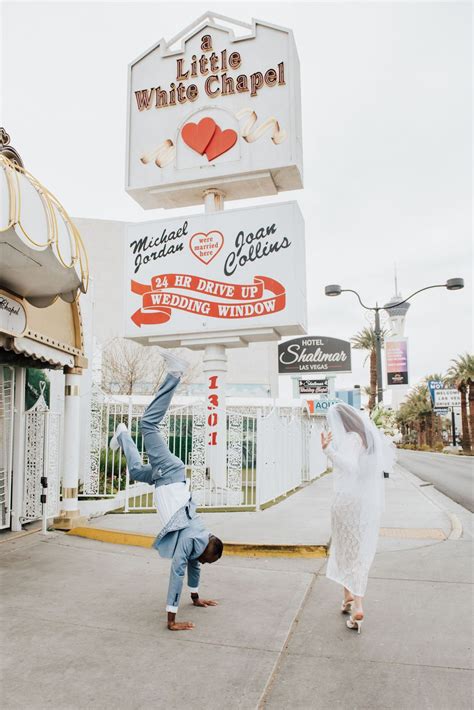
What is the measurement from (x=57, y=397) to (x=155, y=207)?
276 inches

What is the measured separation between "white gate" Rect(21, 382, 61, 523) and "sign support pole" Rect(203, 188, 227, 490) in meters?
4.26

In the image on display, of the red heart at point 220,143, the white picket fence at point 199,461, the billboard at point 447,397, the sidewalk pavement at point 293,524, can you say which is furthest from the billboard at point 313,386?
the billboard at point 447,397

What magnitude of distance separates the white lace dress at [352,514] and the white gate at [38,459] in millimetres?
5318

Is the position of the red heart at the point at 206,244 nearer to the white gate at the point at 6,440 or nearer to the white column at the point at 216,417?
the white column at the point at 216,417

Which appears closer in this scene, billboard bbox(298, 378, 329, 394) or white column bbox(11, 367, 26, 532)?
white column bbox(11, 367, 26, 532)

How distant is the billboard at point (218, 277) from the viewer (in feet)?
43.1

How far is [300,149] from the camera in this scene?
14.0m

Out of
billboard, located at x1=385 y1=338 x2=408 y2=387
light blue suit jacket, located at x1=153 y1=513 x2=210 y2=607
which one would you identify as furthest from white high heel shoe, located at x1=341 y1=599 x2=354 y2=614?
billboard, located at x1=385 y1=338 x2=408 y2=387

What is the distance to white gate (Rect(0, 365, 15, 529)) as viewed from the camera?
879 centimetres

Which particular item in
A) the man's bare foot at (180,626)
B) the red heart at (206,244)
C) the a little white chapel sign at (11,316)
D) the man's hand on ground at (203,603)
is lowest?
the man's hand on ground at (203,603)

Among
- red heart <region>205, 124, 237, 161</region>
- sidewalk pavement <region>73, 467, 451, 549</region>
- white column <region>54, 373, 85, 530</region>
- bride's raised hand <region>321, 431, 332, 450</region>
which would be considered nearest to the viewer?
bride's raised hand <region>321, 431, 332, 450</region>

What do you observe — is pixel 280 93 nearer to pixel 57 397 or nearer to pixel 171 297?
pixel 171 297

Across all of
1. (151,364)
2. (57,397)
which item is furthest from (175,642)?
(151,364)

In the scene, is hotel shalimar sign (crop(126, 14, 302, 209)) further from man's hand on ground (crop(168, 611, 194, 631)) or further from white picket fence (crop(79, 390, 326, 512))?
man's hand on ground (crop(168, 611, 194, 631))
